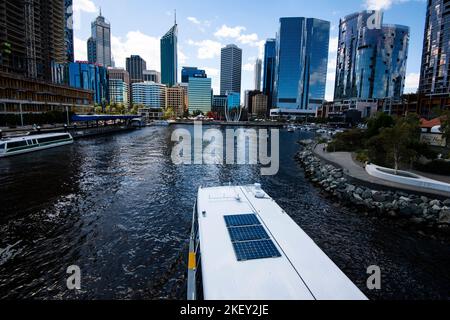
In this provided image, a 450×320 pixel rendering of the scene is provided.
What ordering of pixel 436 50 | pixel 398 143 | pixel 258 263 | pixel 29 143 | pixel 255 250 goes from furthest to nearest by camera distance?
pixel 436 50, pixel 29 143, pixel 398 143, pixel 255 250, pixel 258 263

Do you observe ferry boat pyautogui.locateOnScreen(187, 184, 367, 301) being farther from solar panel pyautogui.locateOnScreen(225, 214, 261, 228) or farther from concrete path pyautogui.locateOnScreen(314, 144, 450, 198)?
concrete path pyautogui.locateOnScreen(314, 144, 450, 198)

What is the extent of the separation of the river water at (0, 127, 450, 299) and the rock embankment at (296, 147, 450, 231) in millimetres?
1489

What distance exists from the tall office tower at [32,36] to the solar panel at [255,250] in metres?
128

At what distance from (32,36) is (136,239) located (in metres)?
159

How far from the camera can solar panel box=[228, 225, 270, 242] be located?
381 inches

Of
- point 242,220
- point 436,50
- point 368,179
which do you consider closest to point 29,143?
point 242,220

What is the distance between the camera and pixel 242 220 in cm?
1122

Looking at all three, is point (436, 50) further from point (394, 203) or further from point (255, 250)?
point (255, 250)

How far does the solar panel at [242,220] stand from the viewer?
1084 cm

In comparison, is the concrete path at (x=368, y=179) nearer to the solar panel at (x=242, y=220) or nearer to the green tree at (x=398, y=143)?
the green tree at (x=398, y=143)

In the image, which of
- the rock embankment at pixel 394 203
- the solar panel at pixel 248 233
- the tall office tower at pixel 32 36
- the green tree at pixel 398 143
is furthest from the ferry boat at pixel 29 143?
the tall office tower at pixel 32 36

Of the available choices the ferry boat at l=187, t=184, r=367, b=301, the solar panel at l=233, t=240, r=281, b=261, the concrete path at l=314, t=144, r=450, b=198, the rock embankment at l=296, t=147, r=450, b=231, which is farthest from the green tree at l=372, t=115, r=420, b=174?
the solar panel at l=233, t=240, r=281, b=261
